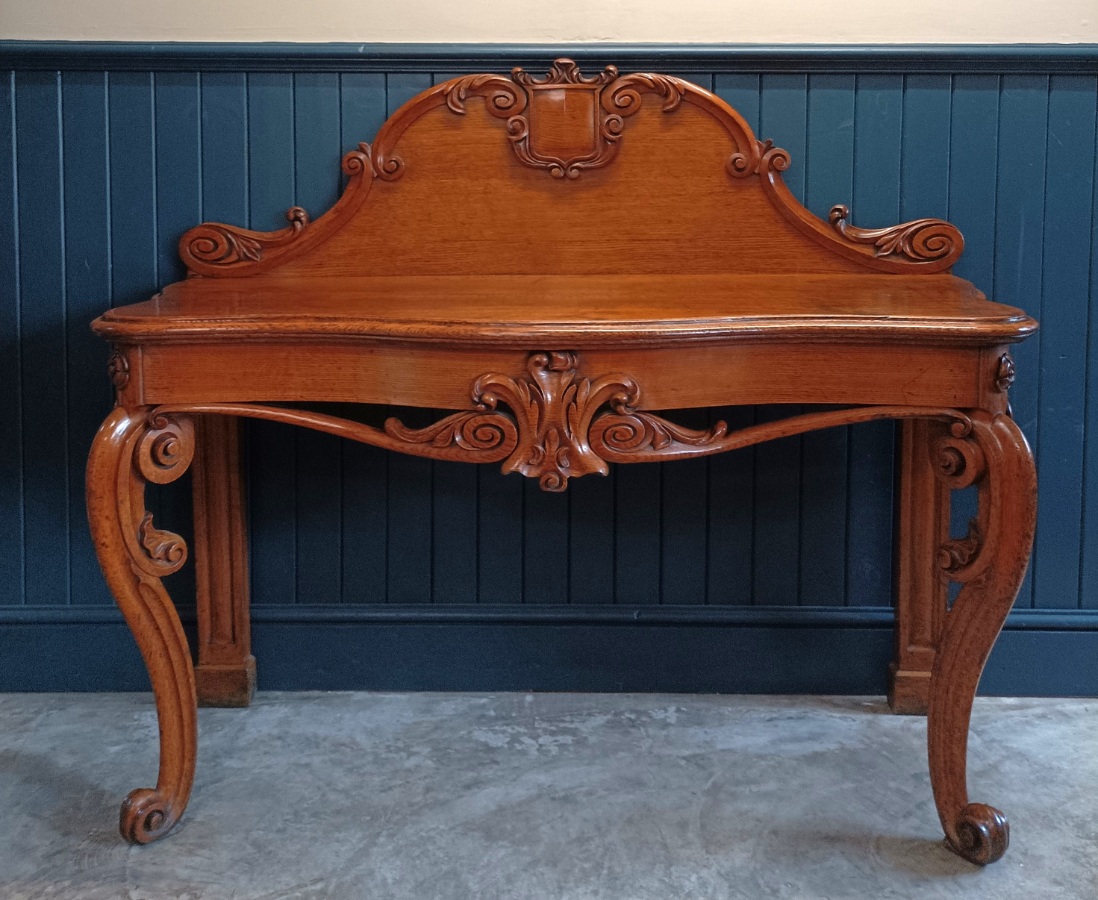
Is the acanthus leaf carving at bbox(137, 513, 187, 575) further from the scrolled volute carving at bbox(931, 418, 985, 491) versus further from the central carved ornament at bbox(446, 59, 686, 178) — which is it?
the scrolled volute carving at bbox(931, 418, 985, 491)

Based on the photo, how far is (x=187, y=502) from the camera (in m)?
2.38

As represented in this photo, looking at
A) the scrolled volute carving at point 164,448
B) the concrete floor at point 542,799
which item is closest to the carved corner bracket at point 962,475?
the concrete floor at point 542,799

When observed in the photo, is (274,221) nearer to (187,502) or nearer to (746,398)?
(187,502)

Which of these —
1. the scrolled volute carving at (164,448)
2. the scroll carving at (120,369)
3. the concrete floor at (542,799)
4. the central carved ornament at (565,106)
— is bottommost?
the concrete floor at (542,799)

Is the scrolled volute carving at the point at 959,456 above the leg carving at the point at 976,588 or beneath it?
above

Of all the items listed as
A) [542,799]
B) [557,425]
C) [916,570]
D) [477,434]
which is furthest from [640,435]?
[916,570]

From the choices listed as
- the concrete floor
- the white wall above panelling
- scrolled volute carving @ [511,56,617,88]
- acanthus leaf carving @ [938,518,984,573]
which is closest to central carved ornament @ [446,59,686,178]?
scrolled volute carving @ [511,56,617,88]

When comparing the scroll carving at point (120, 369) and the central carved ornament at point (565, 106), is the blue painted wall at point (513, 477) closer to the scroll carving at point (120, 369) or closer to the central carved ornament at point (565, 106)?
the central carved ornament at point (565, 106)

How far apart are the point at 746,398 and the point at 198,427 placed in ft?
3.76

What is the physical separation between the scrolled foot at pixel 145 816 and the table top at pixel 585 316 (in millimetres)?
724

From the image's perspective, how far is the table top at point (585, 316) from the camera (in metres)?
1.61

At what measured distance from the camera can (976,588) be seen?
1738 mm

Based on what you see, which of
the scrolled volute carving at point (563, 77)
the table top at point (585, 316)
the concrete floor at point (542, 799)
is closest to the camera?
the table top at point (585, 316)

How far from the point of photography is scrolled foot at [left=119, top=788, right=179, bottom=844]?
5.89 ft
